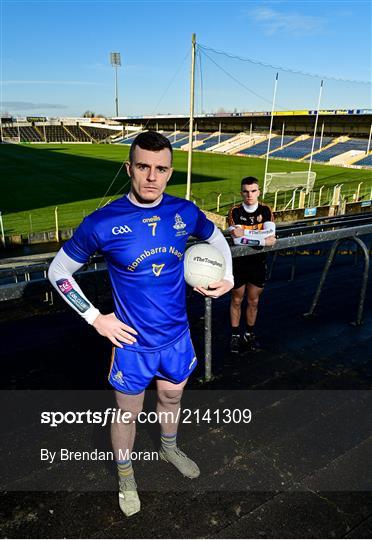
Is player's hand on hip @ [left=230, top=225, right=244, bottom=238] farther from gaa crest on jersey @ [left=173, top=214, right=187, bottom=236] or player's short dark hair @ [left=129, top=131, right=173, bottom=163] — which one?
player's short dark hair @ [left=129, top=131, right=173, bottom=163]

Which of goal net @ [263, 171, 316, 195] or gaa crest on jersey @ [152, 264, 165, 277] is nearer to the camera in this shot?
gaa crest on jersey @ [152, 264, 165, 277]

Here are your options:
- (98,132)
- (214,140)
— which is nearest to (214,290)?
(214,140)

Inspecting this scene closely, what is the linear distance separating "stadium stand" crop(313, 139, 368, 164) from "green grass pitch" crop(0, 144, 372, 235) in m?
4.01

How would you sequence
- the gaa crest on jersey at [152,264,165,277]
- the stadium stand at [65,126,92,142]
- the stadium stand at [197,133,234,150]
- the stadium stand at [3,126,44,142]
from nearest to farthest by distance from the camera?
the gaa crest on jersey at [152,264,165,277], the stadium stand at [197,133,234,150], the stadium stand at [3,126,44,142], the stadium stand at [65,126,92,142]

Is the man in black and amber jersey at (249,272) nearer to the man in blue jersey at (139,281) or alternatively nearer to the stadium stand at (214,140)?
the man in blue jersey at (139,281)

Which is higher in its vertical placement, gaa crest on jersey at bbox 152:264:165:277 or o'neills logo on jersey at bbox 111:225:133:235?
o'neills logo on jersey at bbox 111:225:133:235

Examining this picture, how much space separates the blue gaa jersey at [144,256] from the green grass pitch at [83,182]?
1974cm

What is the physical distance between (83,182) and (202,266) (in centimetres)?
3454

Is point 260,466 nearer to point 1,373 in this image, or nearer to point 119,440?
point 119,440

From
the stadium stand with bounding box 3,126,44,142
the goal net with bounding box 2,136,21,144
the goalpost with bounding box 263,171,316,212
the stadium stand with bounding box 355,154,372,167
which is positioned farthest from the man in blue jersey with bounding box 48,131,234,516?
the stadium stand with bounding box 3,126,44,142

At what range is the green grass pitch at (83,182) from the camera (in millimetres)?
23427

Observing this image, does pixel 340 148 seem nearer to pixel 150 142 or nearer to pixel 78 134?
pixel 150 142

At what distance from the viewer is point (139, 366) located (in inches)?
82.9

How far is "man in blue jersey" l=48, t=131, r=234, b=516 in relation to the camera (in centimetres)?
194
